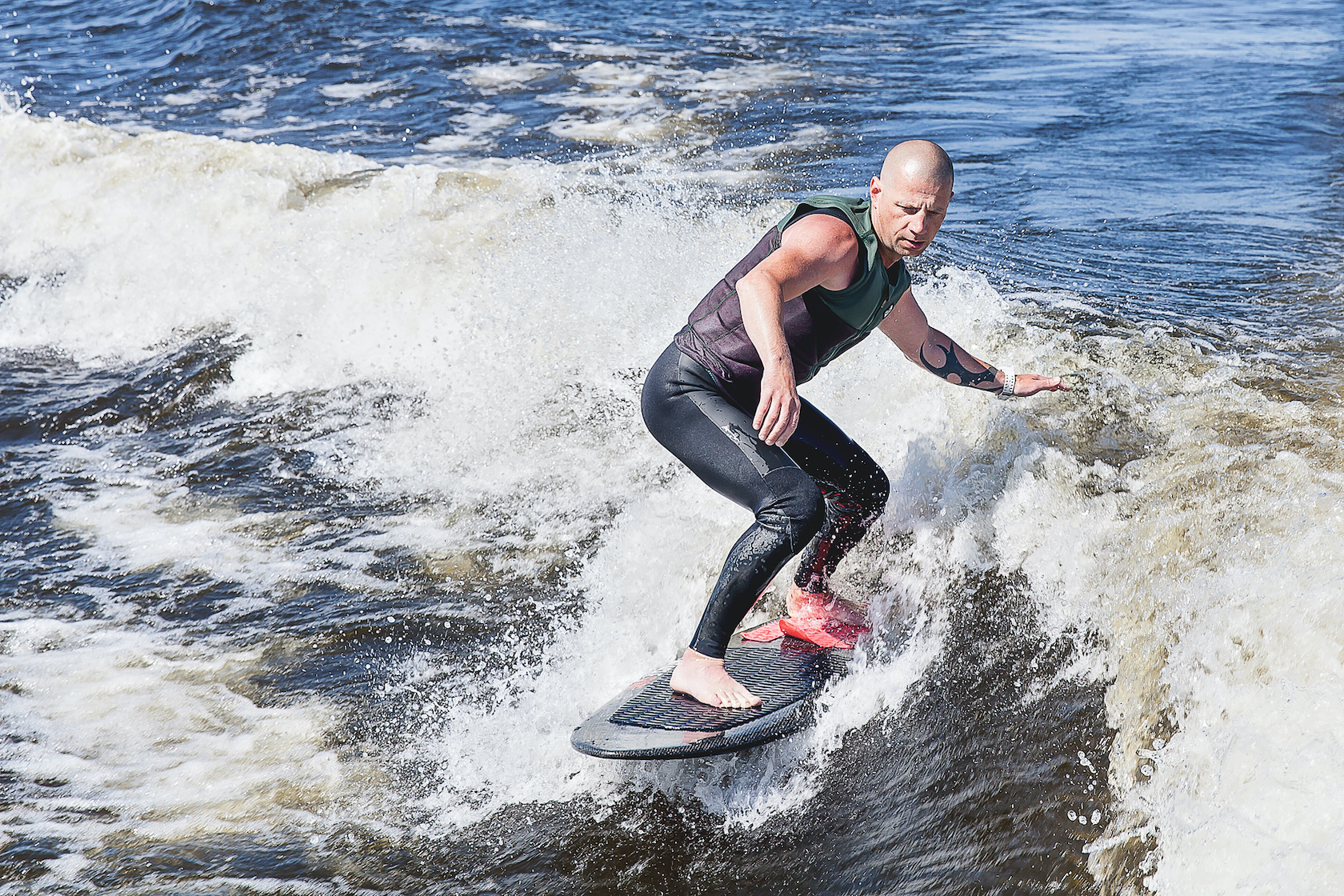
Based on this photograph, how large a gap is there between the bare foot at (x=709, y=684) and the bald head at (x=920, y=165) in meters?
1.80

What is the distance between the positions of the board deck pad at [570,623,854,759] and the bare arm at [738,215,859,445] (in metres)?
1.02

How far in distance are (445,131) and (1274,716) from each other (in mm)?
11821

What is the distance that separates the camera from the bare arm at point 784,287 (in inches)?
123

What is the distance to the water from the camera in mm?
3293

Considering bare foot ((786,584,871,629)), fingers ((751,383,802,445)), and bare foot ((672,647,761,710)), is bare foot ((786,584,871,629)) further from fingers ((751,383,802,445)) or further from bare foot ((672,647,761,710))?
fingers ((751,383,802,445))

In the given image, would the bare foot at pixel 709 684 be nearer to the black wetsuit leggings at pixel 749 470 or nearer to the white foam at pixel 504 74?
the black wetsuit leggings at pixel 749 470

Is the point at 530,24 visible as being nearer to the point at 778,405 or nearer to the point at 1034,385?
the point at 1034,385

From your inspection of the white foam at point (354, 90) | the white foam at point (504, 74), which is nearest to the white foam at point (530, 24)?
the white foam at point (504, 74)

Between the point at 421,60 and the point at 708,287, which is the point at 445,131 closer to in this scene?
the point at 421,60

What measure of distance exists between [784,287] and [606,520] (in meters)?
2.51

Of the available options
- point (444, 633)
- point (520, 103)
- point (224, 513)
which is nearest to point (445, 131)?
point (520, 103)

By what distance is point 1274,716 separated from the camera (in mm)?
3131

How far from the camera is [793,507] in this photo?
11.5 feet

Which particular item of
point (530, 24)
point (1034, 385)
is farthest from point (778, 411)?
point (530, 24)
